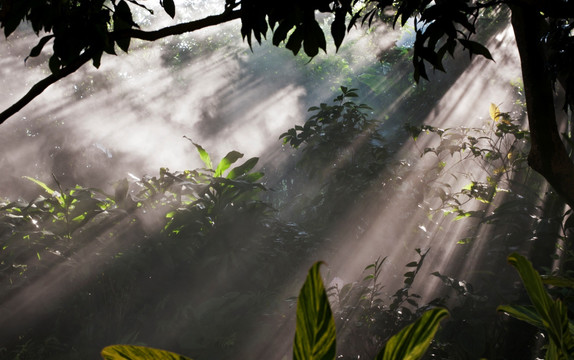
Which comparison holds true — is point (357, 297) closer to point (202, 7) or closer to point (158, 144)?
point (158, 144)

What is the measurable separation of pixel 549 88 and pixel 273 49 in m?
9.69

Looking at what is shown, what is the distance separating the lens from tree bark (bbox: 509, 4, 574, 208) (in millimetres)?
1309

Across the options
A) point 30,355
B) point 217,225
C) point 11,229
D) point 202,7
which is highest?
point 202,7

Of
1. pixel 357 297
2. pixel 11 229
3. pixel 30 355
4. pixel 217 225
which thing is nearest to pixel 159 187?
pixel 217 225

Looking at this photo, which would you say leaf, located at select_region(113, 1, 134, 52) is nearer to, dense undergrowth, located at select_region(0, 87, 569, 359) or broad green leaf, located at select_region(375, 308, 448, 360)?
broad green leaf, located at select_region(375, 308, 448, 360)

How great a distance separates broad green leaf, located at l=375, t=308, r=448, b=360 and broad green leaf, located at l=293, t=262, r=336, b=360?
0.06 m

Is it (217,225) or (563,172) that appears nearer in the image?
(563,172)

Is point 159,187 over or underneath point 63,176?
over

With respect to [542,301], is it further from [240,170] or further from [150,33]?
[240,170]

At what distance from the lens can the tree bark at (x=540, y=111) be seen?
1.31 meters

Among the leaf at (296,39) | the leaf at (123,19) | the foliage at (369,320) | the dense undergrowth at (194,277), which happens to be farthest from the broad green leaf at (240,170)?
the leaf at (296,39)

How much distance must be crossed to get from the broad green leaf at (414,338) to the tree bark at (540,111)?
46.1 inches

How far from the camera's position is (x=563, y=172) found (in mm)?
1354

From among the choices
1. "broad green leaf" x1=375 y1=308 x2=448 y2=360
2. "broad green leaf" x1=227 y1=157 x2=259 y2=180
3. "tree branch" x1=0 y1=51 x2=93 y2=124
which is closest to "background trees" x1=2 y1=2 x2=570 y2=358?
"broad green leaf" x1=227 y1=157 x2=259 y2=180
